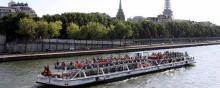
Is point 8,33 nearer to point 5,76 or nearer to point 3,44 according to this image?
point 3,44

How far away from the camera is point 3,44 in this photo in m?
76.8

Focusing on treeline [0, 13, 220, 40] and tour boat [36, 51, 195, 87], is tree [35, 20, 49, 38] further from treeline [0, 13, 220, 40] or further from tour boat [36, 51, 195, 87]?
tour boat [36, 51, 195, 87]

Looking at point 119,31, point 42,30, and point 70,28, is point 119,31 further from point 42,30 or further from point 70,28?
point 42,30

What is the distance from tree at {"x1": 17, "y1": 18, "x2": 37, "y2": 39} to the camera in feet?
289

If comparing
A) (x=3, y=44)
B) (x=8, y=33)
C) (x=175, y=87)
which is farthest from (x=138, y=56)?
(x=8, y=33)

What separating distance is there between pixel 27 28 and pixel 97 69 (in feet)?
147

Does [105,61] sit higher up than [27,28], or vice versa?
[27,28]

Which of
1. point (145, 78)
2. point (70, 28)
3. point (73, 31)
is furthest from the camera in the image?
point (70, 28)

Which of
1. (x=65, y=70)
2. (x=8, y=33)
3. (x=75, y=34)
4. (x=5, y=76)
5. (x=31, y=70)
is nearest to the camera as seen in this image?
(x=65, y=70)

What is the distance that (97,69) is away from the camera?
46.3 metres

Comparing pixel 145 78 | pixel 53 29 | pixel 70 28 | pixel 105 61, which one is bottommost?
pixel 145 78

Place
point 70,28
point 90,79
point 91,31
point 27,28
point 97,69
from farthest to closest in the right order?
point 91,31
point 70,28
point 27,28
point 97,69
point 90,79

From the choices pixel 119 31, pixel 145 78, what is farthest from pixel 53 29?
pixel 145 78

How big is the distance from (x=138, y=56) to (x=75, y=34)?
1791 inches
